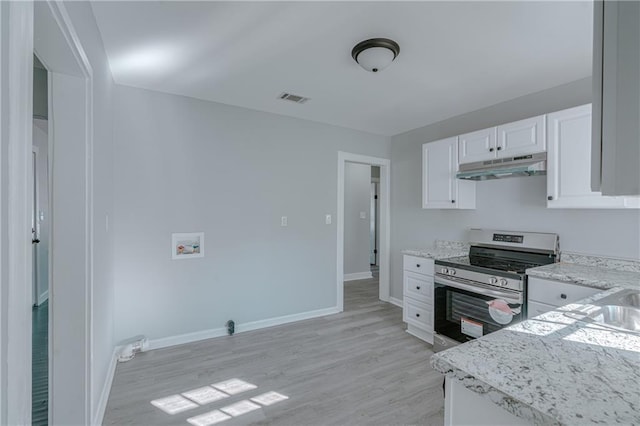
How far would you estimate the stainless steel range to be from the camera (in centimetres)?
239

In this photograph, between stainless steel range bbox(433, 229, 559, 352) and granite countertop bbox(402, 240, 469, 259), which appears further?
granite countertop bbox(402, 240, 469, 259)

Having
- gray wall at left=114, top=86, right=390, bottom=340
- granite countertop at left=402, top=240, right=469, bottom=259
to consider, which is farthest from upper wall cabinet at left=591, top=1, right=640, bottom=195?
gray wall at left=114, top=86, right=390, bottom=340

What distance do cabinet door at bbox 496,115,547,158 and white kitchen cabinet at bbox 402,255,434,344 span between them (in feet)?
4.15

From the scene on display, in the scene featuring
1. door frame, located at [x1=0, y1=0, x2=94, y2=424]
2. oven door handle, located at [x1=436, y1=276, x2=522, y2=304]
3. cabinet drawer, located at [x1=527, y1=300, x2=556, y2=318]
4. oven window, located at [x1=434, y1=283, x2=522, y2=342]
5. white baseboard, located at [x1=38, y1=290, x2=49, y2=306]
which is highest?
door frame, located at [x1=0, y1=0, x2=94, y2=424]

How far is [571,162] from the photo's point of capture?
232 cm

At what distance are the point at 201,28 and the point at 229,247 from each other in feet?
6.77

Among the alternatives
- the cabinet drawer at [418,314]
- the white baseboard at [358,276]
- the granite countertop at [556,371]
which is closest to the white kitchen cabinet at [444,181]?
the cabinet drawer at [418,314]

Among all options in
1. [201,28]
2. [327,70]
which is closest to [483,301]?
[327,70]

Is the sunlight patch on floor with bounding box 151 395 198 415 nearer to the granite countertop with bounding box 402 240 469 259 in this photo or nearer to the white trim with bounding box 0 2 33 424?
the white trim with bounding box 0 2 33 424

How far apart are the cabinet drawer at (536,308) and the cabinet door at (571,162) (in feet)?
2.60

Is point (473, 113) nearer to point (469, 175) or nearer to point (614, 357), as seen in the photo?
point (469, 175)

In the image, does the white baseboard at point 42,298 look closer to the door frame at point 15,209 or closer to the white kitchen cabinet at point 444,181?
the door frame at point 15,209

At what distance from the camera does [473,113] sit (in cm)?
340

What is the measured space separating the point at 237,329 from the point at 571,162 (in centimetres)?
340
